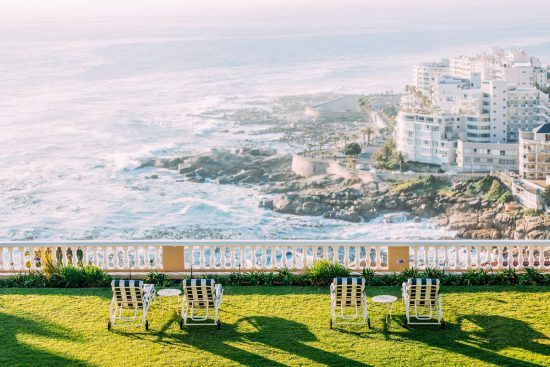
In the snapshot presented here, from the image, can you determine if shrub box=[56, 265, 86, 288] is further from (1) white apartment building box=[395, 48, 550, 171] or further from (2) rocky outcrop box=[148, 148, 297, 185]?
(1) white apartment building box=[395, 48, 550, 171]

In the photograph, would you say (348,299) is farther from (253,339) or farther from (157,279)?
(157,279)

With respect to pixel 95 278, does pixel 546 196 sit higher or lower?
lower

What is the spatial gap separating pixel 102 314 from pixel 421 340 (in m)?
5.25

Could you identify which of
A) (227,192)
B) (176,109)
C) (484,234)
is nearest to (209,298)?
(484,234)

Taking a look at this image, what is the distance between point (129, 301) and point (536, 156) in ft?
221

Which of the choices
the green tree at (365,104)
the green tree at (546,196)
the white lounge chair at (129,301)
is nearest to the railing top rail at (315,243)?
the white lounge chair at (129,301)

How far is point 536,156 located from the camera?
253ft

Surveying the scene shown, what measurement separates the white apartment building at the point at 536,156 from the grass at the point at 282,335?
207 feet

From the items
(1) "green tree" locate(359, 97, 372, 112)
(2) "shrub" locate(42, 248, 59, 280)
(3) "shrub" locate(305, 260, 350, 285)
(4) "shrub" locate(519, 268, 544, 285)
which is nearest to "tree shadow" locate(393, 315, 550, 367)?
(4) "shrub" locate(519, 268, 544, 285)

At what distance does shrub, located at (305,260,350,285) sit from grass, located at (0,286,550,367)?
0.34 metres

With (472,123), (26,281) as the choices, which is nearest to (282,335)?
(26,281)

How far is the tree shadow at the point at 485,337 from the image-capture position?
13.0 meters

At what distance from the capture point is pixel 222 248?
17219mm

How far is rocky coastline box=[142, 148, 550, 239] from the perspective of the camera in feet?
219
